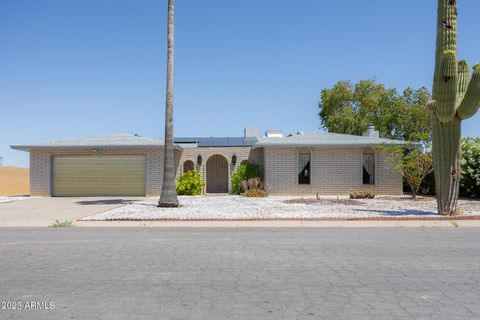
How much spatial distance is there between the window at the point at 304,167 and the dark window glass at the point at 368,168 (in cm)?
294

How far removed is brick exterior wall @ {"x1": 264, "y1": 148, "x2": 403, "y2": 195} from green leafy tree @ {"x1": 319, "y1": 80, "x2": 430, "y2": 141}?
48.5ft

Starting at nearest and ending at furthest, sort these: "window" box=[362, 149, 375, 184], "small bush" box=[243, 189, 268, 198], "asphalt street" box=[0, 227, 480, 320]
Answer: "asphalt street" box=[0, 227, 480, 320] < "small bush" box=[243, 189, 268, 198] < "window" box=[362, 149, 375, 184]

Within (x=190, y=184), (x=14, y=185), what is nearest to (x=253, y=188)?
(x=190, y=184)

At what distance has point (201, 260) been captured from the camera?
6926 mm

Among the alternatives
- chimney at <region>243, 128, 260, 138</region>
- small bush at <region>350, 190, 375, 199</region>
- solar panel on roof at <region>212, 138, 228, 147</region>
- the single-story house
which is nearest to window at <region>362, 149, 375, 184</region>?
the single-story house

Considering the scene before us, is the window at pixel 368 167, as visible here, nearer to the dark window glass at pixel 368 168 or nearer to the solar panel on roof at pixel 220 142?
the dark window glass at pixel 368 168

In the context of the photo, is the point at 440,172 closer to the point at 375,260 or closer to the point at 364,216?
the point at 364,216

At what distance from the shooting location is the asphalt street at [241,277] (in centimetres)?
441

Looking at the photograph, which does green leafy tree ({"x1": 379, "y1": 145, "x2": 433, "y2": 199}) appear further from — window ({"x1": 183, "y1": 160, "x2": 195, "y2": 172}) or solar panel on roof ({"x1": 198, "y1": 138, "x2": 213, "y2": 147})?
window ({"x1": 183, "y1": 160, "x2": 195, "y2": 172})

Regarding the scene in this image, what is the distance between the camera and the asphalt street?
4.41 m

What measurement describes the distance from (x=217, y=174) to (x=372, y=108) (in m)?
18.0

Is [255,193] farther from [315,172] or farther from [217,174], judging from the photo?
[217,174]

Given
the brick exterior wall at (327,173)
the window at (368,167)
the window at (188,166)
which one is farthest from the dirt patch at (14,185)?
the window at (368,167)

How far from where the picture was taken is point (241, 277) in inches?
227
